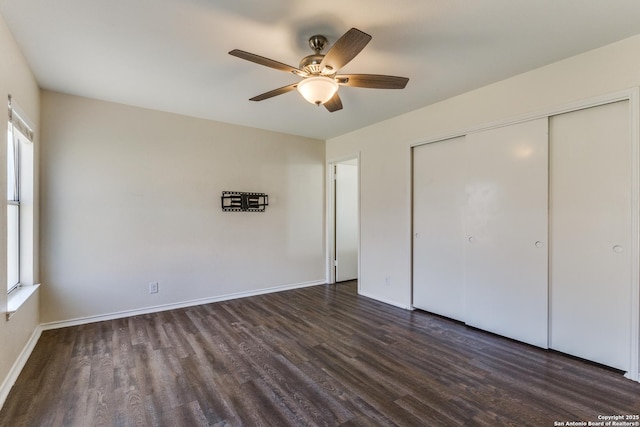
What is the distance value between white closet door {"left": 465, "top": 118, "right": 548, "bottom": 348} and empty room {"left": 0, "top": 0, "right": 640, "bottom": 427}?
2 centimetres

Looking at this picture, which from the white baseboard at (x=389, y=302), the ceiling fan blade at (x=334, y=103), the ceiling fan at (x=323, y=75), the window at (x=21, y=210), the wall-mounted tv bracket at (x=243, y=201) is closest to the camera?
the ceiling fan at (x=323, y=75)

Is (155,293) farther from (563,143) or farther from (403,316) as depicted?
(563,143)

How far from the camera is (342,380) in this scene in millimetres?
2268

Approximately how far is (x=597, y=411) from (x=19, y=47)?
4774 millimetres

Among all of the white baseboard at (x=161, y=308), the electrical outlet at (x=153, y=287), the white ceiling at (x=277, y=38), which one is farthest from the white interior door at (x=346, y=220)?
the electrical outlet at (x=153, y=287)

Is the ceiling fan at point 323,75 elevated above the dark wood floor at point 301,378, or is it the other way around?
the ceiling fan at point 323,75

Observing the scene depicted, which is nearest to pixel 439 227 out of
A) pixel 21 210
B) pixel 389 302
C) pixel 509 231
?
pixel 509 231

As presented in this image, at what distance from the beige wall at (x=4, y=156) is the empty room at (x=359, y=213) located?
0.11 feet

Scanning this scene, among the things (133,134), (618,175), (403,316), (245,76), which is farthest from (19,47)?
(618,175)

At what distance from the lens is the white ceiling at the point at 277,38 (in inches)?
75.1

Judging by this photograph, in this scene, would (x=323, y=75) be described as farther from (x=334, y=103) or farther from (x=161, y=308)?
(x=161, y=308)

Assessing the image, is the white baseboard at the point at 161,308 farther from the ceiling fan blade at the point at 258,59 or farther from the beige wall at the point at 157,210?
the ceiling fan blade at the point at 258,59

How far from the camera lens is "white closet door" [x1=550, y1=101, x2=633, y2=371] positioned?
7.60 ft

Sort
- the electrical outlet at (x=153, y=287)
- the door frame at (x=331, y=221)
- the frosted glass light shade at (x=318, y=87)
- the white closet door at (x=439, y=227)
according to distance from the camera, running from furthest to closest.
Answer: the door frame at (x=331, y=221) < the electrical outlet at (x=153, y=287) < the white closet door at (x=439, y=227) < the frosted glass light shade at (x=318, y=87)
